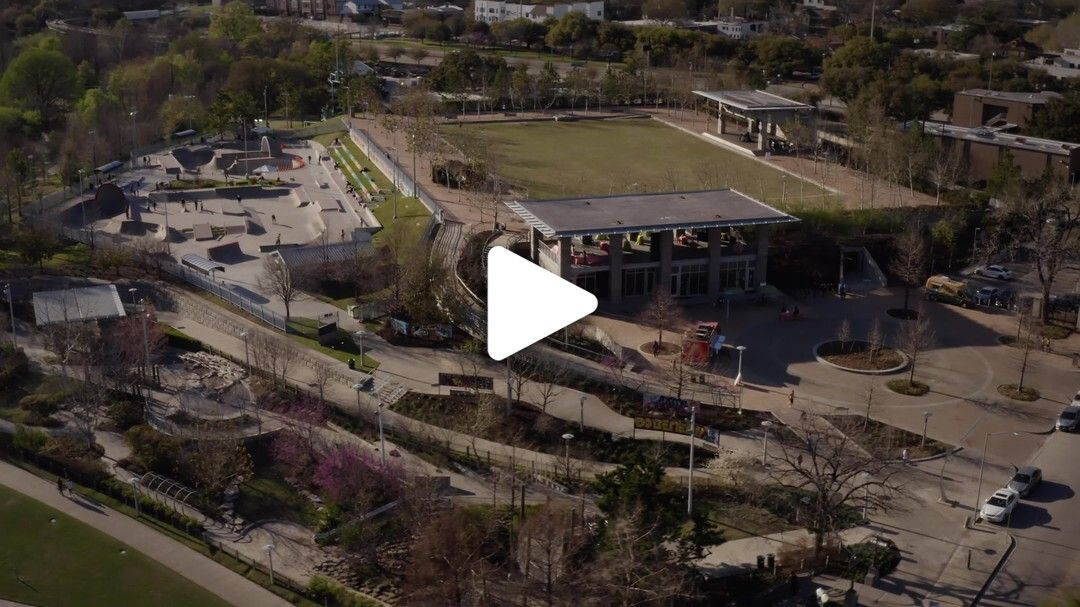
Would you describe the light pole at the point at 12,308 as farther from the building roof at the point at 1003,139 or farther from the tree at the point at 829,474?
the building roof at the point at 1003,139

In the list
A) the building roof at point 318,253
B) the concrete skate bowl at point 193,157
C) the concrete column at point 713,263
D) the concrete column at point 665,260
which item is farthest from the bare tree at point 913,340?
the concrete skate bowl at point 193,157

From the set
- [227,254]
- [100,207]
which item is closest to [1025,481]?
[227,254]

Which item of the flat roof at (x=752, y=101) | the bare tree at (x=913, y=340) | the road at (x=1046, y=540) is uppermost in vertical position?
the flat roof at (x=752, y=101)

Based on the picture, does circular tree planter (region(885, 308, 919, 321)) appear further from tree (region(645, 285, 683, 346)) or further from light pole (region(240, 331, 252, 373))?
light pole (region(240, 331, 252, 373))

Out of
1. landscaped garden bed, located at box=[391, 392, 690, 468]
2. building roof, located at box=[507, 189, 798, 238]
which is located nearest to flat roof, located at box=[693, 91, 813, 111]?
building roof, located at box=[507, 189, 798, 238]

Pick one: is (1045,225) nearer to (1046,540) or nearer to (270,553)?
(1046,540)

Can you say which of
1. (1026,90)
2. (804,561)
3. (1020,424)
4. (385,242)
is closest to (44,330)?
(385,242)
